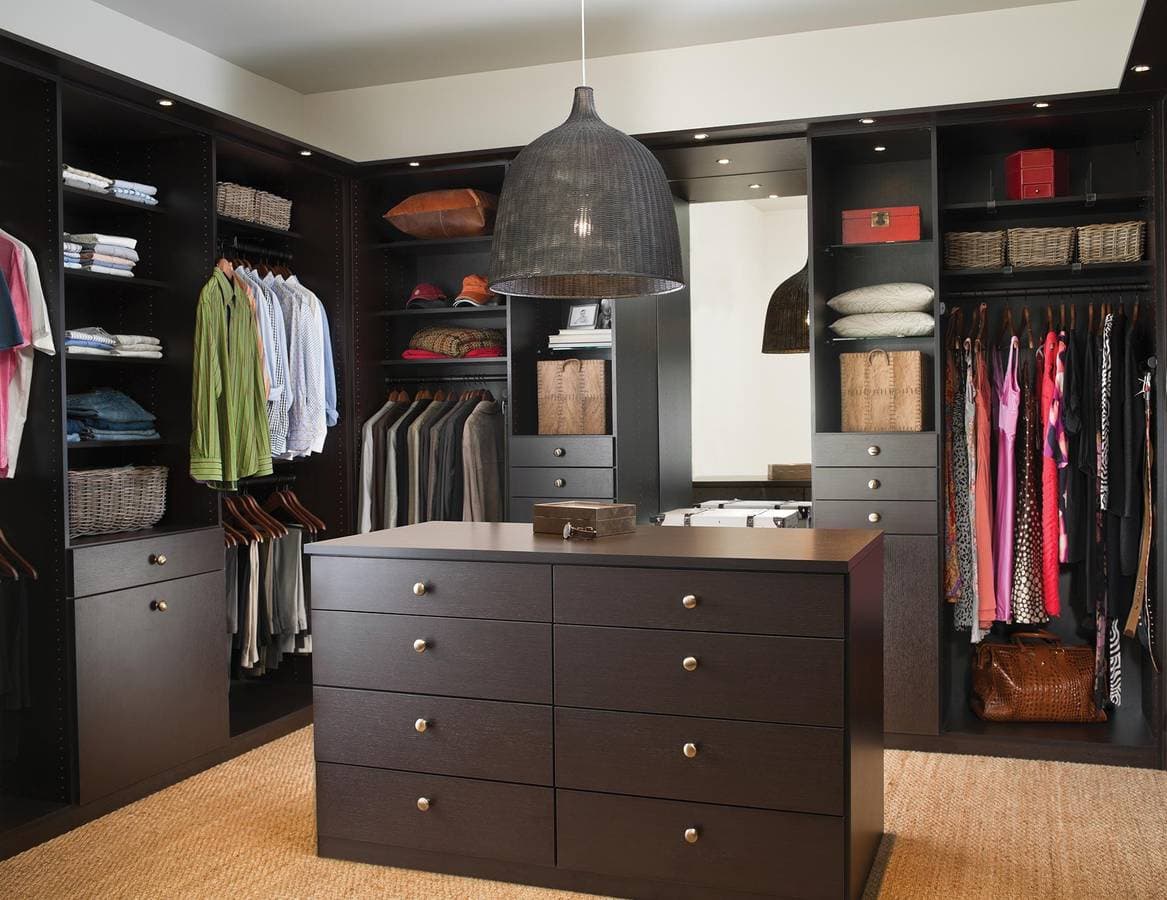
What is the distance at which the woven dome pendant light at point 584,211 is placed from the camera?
103 inches

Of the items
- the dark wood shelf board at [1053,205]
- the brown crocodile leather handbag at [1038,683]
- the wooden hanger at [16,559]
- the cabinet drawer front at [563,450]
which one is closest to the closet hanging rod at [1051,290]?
the dark wood shelf board at [1053,205]

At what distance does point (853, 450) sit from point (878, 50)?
1.60 meters

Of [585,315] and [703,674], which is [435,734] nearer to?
[703,674]

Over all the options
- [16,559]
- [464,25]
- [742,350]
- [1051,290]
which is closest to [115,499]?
[16,559]

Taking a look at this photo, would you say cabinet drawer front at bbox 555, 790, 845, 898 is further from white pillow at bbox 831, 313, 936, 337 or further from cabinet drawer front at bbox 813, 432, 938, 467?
white pillow at bbox 831, 313, 936, 337

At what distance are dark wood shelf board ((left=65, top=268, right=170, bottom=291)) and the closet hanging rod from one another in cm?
302

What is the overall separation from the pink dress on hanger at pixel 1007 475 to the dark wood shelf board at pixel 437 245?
7.13ft

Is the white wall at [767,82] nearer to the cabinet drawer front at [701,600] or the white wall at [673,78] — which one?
the white wall at [673,78]

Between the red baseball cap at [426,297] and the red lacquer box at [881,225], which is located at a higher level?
the red lacquer box at [881,225]

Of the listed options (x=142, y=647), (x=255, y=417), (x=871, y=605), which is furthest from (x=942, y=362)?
(x=142, y=647)

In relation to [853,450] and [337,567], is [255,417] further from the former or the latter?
[853,450]

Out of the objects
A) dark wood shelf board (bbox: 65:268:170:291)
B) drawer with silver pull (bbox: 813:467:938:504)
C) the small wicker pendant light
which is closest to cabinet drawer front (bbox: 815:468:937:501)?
drawer with silver pull (bbox: 813:467:938:504)

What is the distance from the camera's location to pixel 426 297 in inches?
202

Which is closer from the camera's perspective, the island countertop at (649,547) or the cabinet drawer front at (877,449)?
the island countertop at (649,547)
